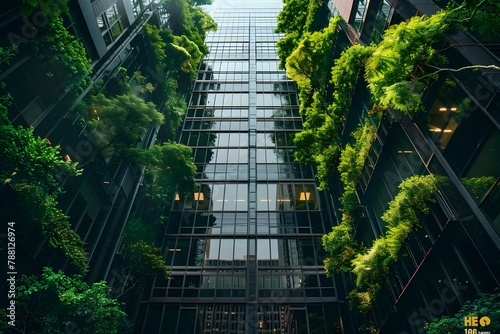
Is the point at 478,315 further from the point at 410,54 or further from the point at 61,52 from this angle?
the point at 61,52

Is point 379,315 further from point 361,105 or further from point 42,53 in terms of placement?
point 42,53

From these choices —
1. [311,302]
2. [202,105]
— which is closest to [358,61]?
[311,302]

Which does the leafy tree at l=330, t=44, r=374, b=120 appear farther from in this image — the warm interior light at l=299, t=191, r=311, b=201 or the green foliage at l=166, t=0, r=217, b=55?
the green foliage at l=166, t=0, r=217, b=55

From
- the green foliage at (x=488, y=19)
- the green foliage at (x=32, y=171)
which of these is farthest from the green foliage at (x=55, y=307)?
the green foliage at (x=488, y=19)

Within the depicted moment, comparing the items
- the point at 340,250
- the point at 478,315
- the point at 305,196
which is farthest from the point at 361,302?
the point at 305,196

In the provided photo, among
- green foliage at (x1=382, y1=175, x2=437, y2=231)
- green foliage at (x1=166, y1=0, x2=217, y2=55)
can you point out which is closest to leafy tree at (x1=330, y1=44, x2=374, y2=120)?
green foliage at (x1=382, y1=175, x2=437, y2=231)
